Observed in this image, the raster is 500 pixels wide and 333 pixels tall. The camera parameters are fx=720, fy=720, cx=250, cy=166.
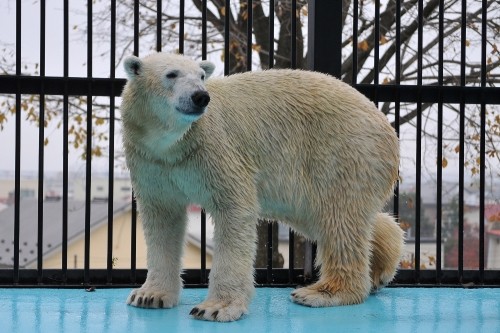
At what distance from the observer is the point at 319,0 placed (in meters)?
3.97

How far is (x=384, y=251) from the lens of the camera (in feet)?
12.5

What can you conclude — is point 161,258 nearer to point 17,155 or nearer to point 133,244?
point 133,244

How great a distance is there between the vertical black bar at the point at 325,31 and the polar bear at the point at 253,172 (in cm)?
27

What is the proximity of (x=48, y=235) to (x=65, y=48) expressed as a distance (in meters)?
9.87

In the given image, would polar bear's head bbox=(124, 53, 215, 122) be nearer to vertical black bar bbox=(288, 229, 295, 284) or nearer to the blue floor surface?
the blue floor surface

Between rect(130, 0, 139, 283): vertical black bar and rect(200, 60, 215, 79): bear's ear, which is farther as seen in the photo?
rect(130, 0, 139, 283): vertical black bar

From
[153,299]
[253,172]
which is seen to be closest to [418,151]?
[253,172]

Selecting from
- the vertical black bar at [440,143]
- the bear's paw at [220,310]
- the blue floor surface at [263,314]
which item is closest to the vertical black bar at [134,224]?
the blue floor surface at [263,314]

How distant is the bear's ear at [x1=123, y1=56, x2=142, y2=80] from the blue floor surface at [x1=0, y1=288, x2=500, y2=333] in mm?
1082

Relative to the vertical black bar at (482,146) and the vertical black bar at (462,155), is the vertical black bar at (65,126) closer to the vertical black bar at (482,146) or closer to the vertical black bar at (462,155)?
the vertical black bar at (462,155)

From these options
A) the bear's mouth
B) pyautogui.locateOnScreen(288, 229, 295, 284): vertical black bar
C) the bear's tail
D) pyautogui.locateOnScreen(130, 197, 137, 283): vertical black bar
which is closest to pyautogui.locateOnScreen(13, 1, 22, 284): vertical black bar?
pyautogui.locateOnScreen(130, 197, 137, 283): vertical black bar

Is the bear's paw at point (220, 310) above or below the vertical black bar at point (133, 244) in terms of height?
below

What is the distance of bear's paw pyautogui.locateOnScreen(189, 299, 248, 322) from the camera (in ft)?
10.2

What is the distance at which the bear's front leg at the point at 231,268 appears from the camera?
3164 mm
